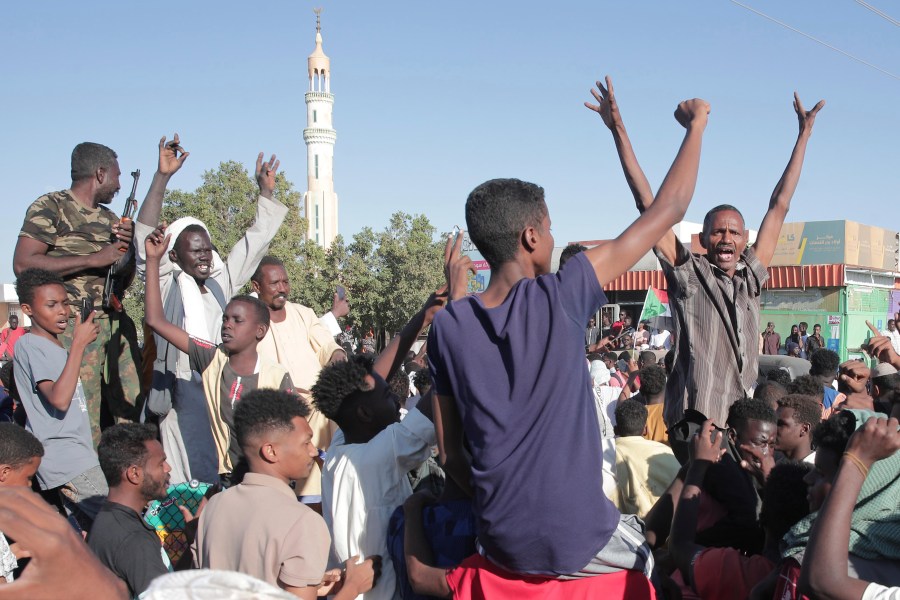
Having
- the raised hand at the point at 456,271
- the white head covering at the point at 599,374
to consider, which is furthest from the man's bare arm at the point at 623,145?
the white head covering at the point at 599,374

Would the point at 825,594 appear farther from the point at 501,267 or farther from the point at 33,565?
Answer: the point at 33,565

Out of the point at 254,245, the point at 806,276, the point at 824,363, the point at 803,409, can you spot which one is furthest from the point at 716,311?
the point at 806,276

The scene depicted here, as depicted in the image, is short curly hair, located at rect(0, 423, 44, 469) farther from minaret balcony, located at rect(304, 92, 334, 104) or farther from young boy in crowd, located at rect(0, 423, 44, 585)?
minaret balcony, located at rect(304, 92, 334, 104)

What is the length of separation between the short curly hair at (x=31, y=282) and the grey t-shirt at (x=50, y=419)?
22 cm

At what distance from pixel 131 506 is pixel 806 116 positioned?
13.2 ft

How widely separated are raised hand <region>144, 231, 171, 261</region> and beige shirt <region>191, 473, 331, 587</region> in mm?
1908

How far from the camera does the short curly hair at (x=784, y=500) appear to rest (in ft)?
9.98

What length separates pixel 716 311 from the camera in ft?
13.3

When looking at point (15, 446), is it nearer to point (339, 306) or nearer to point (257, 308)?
point (257, 308)

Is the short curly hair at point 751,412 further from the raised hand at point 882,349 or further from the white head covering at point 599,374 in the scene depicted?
the white head covering at point 599,374

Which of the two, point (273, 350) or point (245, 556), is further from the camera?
point (273, 350)

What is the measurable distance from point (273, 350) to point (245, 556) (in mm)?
2285

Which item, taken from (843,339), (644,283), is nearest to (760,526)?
(843,339)

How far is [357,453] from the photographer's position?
3.00 metres
